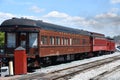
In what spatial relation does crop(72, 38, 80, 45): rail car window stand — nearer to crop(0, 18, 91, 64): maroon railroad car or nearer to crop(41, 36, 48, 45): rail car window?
crop(0, 18, 91, 64): maroon railroad car

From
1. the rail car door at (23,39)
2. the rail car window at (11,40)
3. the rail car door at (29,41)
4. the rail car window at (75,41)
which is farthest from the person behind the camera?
the rail car window at (75,41)

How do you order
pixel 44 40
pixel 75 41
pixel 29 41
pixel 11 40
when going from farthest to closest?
pixel 75 41 < pixel 44 40 < pixel 11 40 < pixel 29 41

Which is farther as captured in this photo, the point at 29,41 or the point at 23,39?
the point at 23,39

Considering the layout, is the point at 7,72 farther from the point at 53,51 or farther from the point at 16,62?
the point at 53,51

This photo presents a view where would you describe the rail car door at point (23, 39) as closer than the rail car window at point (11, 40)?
Yes

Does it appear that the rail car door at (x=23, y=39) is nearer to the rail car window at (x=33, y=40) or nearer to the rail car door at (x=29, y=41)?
the rail car door at (x=29, y=41)

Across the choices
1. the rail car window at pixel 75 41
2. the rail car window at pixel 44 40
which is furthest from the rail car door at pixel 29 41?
the rail car window at pixel 75 41

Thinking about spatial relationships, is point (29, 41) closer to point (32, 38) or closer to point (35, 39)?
point (32, 38)

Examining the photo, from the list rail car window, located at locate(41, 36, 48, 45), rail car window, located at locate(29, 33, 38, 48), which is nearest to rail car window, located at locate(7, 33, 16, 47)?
rail car window, located at locate(29, 33, 38, 48)

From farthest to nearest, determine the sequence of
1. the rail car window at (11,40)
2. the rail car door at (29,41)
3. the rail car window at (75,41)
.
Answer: the rail car window at (75,41) → the rail car window at (11,40) → the rail car door at (29,41)

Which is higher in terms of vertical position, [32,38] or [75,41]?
[32,38]

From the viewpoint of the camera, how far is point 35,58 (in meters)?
21.3

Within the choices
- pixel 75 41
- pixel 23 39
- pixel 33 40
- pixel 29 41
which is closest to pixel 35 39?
pixel 33 40

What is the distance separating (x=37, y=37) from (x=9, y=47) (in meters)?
2.00
